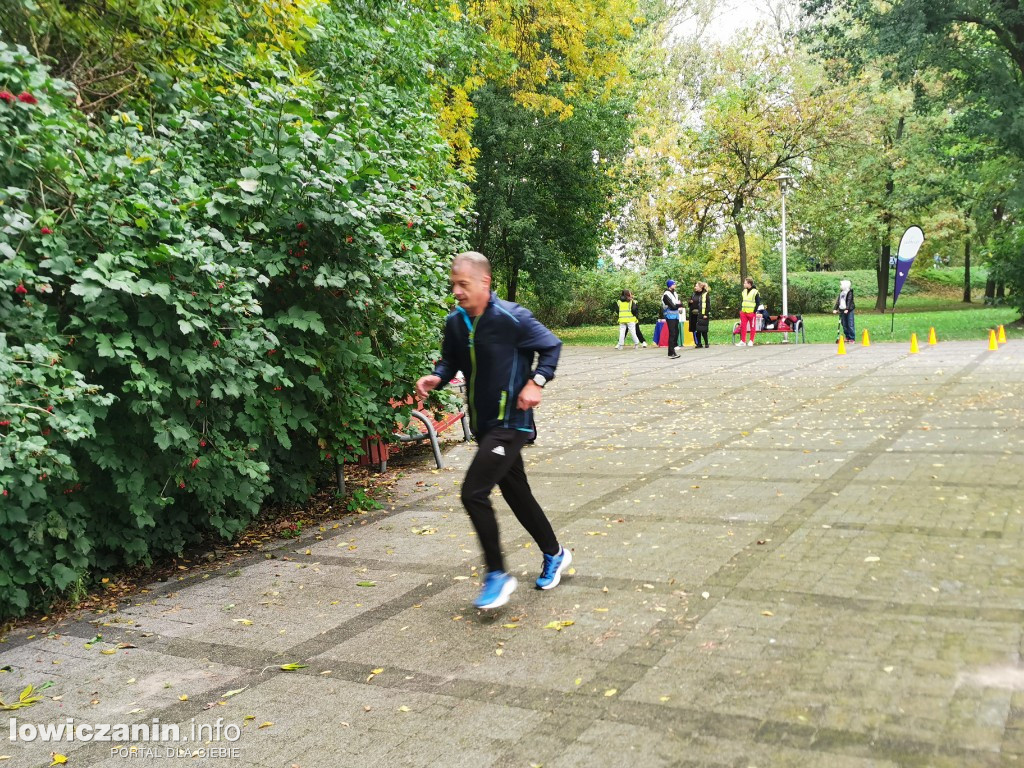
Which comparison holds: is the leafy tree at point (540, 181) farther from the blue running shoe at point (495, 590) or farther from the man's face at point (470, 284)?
the blue running shoe at point (495, 590)

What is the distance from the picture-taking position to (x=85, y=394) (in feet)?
16.1

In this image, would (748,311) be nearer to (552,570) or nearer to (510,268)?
(510,268)

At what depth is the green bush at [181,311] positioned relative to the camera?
4.80 meters

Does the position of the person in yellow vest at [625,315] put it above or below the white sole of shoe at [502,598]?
above

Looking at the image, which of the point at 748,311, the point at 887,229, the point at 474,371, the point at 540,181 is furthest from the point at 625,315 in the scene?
the point at 474,371

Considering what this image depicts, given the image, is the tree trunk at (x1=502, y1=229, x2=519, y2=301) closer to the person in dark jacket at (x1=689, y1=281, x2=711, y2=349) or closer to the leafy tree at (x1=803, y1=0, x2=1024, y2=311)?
the person in dark jacket at (x1=689, y1=281, x2=711, y2=349)

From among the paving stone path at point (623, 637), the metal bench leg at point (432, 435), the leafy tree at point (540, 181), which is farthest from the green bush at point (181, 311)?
the leafy tree at point (540, 181)

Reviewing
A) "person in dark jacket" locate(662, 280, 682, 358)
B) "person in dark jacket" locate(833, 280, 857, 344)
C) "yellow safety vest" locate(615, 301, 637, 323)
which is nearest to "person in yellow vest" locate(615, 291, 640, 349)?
"yellow safety vest" locate(615, 301, 637, 323)

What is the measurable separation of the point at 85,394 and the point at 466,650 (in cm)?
257

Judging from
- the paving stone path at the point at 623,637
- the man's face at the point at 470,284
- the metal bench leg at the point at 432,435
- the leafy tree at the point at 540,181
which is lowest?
the paving stone path at the point at 623,637

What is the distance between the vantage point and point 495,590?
4734 millimetres

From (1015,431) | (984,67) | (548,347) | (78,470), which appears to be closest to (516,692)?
(548,347)

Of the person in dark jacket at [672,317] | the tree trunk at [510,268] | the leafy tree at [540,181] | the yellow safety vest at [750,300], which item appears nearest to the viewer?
the person in dark jacket at [672,317]

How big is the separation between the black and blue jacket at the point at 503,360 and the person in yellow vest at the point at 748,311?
64.0 feet
